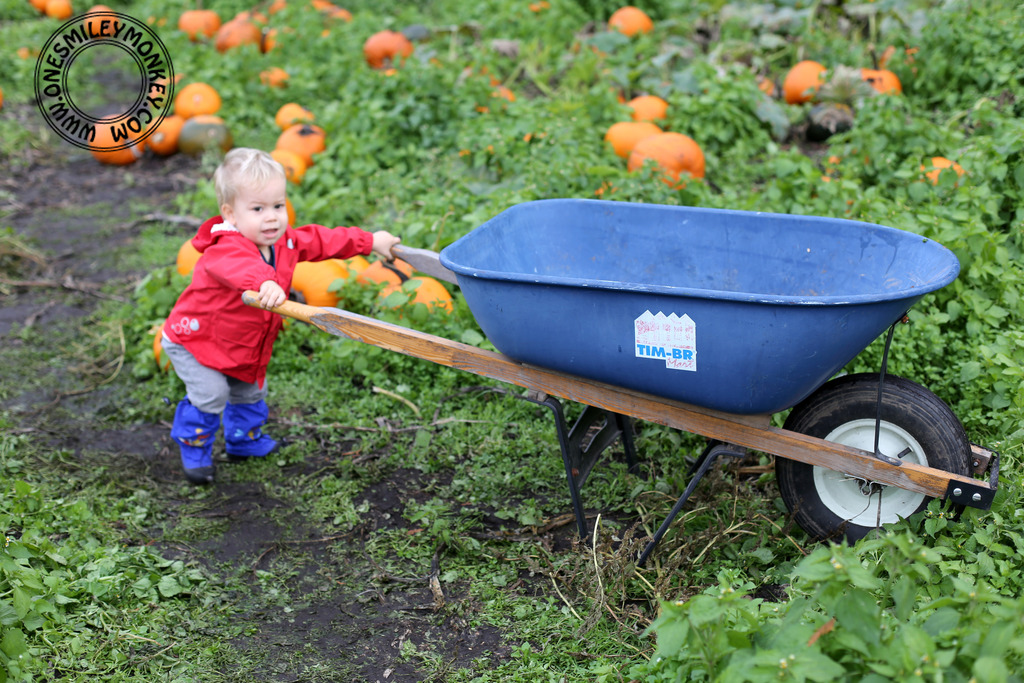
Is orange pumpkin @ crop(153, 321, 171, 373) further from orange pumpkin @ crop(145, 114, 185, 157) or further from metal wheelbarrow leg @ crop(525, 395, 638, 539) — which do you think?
orange pumpkin @ crop(145, 114, 185, 157)

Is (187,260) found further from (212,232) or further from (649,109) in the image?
(649,109)

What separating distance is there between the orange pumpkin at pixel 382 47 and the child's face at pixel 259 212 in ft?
17.0

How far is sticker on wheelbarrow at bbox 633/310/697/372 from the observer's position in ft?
8.07

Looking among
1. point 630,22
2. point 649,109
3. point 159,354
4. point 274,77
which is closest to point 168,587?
point 159,354

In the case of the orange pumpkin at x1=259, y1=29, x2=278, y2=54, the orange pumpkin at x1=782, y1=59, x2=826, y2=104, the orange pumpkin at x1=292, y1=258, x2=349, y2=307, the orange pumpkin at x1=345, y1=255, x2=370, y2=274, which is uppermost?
the orange pumpkin at x1=782, y1=59, x2=826, y2=104

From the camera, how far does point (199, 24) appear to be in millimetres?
9117

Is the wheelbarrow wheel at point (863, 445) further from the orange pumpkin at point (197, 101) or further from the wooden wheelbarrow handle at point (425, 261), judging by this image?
the orange pumpkin at point (197, 101)

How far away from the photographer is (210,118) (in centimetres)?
702

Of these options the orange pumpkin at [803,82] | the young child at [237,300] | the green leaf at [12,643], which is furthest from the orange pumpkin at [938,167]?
the green leaf at [12,643]

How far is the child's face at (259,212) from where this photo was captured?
3152 mm

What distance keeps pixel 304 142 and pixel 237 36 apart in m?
3.18

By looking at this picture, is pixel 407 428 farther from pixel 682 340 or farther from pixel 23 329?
pixel 23 329

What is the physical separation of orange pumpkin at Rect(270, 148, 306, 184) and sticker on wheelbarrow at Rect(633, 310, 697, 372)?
391 cm

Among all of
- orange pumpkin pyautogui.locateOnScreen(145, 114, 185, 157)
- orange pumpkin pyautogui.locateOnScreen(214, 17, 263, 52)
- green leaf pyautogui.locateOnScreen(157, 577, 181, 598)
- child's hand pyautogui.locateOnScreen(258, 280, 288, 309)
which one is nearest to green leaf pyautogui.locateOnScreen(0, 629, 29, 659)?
green leaf pyautogui.locateOnScreen(157, 577, 181, 598)
